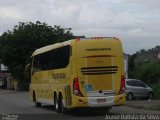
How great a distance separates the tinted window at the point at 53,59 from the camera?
24062mm

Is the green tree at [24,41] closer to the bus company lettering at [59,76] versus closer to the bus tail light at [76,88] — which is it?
the bus company lettering at [59,76]

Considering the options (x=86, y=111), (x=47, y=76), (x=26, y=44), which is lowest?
(x=86, y=111)

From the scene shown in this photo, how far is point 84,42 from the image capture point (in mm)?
23234

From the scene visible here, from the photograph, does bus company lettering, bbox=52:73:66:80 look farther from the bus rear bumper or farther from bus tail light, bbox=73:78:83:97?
the bus rear bumper

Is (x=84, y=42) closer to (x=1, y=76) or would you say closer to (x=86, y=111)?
(x=86, y=111)

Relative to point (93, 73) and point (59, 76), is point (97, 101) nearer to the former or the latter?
point (93, 73)

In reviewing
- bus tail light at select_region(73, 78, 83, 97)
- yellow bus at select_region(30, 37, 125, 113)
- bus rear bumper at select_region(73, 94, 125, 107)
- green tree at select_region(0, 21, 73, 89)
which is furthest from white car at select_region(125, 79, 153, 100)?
green tree at select_region(0, 21, 73, 89)

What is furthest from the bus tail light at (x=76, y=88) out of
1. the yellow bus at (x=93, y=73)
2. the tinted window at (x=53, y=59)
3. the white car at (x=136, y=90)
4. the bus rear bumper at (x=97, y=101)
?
the white car at (x=136, y=90)

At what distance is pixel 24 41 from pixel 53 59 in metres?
42.3

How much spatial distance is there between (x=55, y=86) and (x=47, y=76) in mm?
1802

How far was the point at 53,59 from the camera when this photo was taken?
2617cm

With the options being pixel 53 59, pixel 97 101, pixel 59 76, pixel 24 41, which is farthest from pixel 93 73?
pixel 24 41

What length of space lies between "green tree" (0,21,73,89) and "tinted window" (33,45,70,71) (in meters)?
37.1

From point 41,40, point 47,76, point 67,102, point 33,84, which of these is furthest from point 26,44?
point 67,102
